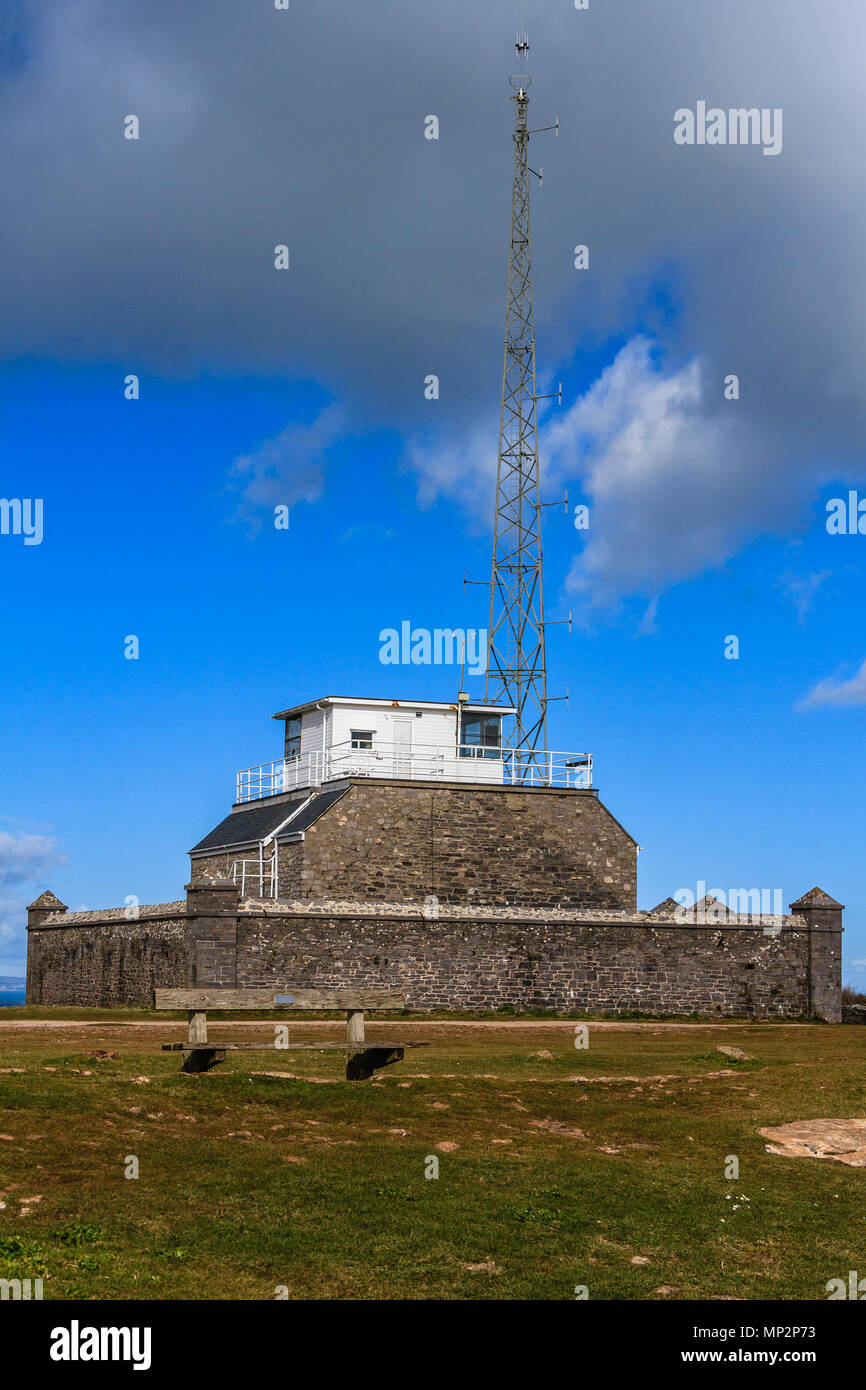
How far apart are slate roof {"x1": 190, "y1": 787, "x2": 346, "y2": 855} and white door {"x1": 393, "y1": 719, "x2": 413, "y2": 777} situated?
2.81 metres

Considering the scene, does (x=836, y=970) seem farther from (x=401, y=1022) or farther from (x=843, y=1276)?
(x=843, y=1276)

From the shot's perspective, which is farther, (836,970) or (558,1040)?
(836,970)

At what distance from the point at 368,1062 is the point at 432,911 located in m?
18.3

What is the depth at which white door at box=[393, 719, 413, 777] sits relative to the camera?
4325cm

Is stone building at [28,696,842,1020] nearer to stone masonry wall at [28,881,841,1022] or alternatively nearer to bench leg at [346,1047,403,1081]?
stone masonry wall at [28,881,841,1022]

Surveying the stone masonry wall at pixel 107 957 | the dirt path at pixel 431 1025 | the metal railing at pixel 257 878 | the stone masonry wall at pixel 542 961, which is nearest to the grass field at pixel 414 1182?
the dirt path at pixel 431 1025

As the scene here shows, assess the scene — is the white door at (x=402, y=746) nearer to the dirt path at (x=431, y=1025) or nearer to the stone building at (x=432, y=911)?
the stone building at (x=432, y=911)

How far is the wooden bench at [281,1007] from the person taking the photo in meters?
16.7

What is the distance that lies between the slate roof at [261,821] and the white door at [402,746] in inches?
111

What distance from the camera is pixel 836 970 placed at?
39062 mm

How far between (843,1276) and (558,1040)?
14.7m

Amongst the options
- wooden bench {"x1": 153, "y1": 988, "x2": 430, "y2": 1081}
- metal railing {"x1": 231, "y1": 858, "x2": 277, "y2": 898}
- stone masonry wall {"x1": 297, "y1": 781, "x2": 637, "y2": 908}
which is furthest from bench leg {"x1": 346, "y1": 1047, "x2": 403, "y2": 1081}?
metal railing {"x1": 231, "y1": 858, "x2": 277, "y2": 898}

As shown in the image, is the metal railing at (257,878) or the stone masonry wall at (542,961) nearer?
the stone masonry wall at (542,961)
